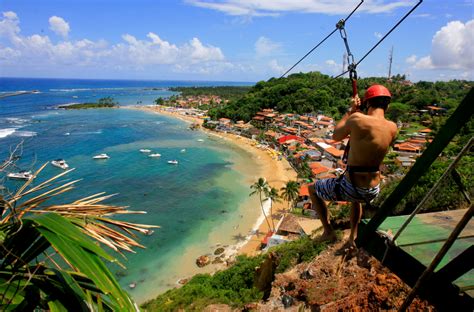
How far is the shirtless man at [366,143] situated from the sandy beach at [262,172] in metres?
16.8

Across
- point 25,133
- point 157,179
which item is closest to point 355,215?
point 157,179

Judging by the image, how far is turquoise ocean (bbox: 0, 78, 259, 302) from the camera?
757 inches

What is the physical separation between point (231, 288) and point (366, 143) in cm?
1206

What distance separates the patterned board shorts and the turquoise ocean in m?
2.95

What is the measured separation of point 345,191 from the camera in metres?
3.40

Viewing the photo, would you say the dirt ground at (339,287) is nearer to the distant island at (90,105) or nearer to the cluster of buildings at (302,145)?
the cluster of buildings at (302,145)

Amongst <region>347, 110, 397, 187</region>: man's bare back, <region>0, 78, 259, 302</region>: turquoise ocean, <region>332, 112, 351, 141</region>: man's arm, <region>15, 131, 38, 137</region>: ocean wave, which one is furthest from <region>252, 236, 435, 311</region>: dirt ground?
<region>15, 131, 38, 137</region>: ocean wave

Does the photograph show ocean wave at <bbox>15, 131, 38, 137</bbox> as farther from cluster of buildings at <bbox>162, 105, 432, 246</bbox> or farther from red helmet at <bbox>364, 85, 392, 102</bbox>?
red helmet at <bbox>364, 85, 392, 102</bbox>

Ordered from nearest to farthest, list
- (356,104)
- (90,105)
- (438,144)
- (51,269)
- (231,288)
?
(51,269)
(438,144)
(356,104)
(231,288)
(90,105)

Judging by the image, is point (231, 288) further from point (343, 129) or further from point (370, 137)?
point (370, 137)

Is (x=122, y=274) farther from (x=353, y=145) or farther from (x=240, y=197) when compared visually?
(x=353, y=145)

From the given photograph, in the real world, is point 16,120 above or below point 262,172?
above

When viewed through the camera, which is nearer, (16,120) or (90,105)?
(16,120)

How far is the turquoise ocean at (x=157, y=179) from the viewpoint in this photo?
1923 cm
